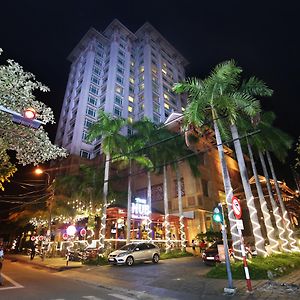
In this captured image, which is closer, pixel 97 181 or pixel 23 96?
pixel 23 96

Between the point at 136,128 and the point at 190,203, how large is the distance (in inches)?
565

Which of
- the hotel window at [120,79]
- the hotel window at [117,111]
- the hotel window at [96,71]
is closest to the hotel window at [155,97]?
the hotel window at [120,79]

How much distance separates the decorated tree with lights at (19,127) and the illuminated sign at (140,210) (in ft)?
53.0

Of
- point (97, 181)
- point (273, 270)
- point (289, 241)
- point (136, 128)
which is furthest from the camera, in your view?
point (97, 181)

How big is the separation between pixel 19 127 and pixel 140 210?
60.4 ft

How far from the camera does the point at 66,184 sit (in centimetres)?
3097

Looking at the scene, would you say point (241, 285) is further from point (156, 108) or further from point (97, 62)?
point (97, 62)

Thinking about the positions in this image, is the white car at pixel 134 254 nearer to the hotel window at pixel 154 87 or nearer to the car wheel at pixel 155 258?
the car wheel at pixel 155 258

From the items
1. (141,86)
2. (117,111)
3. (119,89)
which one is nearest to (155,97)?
(141,86)

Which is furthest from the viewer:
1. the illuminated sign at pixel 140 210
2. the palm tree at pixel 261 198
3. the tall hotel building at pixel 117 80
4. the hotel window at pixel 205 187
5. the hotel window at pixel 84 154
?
the tall hotel building at pixel 117 80

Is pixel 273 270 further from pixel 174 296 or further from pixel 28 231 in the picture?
pixel 28 231

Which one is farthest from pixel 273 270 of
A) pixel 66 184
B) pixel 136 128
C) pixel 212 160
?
pixel 212 160

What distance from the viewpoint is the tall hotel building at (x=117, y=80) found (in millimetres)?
60969

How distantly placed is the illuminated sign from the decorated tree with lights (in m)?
16.2
